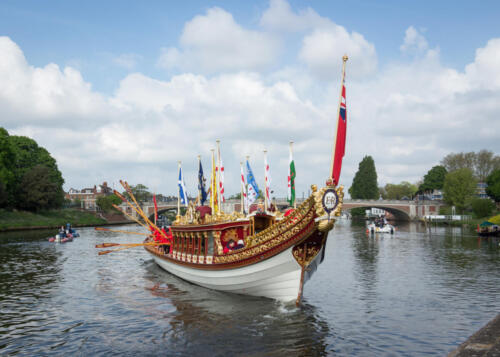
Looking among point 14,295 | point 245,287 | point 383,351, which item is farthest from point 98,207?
point 383,351

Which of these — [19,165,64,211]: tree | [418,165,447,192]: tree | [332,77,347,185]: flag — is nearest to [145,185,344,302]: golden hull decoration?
[332,77,347,185]: flag

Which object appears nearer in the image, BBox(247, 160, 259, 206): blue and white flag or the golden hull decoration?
the golden hull decoration

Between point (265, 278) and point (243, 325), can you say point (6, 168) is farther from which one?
point (243, 325)

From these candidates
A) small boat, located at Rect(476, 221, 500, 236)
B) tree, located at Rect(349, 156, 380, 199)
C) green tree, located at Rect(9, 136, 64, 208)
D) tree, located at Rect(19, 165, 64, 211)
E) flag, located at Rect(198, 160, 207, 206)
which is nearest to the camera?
flag, located at Rect(198, 160, 207, 206)

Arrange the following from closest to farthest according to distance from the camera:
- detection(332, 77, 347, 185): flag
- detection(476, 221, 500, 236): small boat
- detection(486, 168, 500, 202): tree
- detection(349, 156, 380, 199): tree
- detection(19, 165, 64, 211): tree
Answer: detection(332, 77, 347, 185): flag
detection(476, 221, 500, 236): small boat
detection(19, 165, 64, 211): tree
detection(486, 168, 500, 202): tree
detection(349, 156, 380, 199): tree

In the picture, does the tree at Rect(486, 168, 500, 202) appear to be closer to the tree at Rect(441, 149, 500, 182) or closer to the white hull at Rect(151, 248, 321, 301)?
the tree at Rect(441, 149, 500, 182)

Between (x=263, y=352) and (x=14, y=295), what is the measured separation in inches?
681

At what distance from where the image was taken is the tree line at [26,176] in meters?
76.4

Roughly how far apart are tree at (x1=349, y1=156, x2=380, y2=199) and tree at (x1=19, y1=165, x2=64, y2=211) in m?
89.0

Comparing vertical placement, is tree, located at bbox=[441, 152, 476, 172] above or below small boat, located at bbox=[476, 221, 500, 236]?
above

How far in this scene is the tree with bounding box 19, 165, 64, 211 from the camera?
269ft

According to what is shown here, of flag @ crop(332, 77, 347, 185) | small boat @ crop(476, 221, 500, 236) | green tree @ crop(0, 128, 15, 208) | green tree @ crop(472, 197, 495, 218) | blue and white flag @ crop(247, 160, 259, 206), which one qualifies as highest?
green tree @ crop(0, 128, 15, 208)

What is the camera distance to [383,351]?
50.2 feet

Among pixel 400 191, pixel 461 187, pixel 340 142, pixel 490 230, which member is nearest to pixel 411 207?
pixel 461 187
